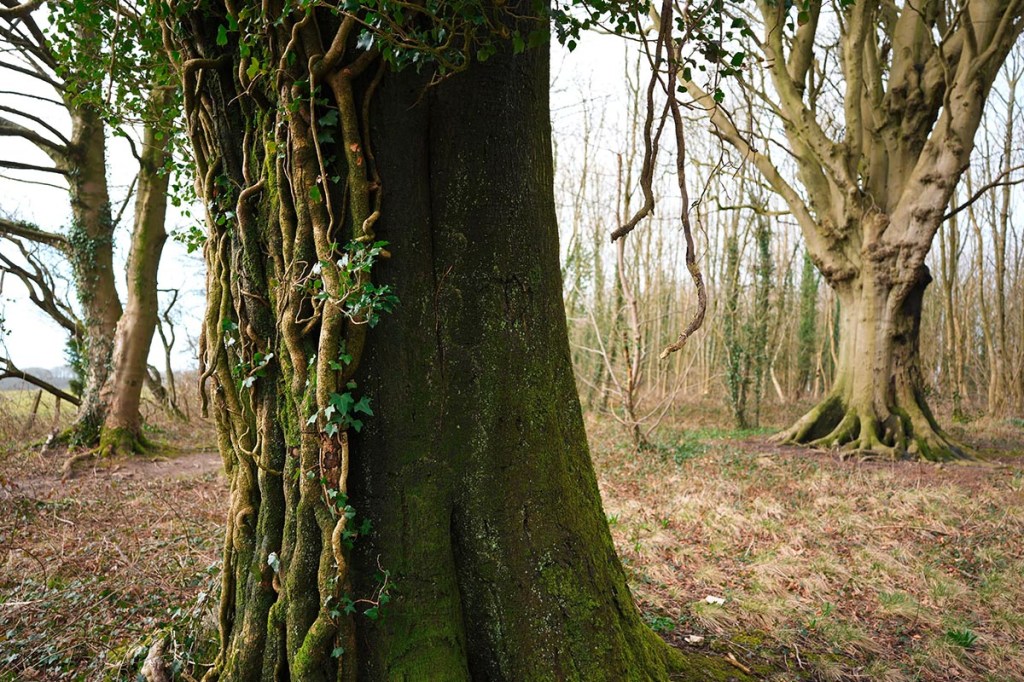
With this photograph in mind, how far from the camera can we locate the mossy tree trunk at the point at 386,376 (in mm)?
2184

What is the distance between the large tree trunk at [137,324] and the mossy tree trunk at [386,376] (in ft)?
30.3

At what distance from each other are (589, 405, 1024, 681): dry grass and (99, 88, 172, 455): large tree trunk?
7768 millimetres

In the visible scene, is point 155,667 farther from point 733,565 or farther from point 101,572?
point 733,565

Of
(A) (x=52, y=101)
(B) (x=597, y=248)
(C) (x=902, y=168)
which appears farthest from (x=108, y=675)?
(B) (x=597, y=248)

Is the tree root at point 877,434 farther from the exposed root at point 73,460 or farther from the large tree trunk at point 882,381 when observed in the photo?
the exposed root at point 73,460

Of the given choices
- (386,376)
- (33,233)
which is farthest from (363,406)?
(33,233)

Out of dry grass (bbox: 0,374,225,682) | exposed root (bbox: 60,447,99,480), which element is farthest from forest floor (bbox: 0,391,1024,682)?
exposed root (bbox: 60,447,99,480)

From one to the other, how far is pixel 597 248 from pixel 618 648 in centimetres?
1549

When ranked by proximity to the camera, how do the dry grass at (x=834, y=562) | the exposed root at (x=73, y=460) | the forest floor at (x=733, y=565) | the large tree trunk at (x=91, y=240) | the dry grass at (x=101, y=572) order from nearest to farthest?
1. the dry grass at (x=101, y=572)
2. the forest floor at (x=733, y=565)
3. the dry grass at (x=834, y=562)
4. the exposed root at (x=73, y=460)
5. the large tree trunk at (x=91, y=240)

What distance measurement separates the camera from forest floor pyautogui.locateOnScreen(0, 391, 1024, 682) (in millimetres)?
3336

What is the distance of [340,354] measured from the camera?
2.17 meters

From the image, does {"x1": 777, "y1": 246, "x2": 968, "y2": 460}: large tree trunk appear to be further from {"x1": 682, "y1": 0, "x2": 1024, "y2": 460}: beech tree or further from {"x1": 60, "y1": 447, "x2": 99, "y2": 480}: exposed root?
{"x1": 60, "y1": 447, "x2": 99, "y2": 480}: exposed root

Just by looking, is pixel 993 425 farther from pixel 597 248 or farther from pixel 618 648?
pixel 618 648

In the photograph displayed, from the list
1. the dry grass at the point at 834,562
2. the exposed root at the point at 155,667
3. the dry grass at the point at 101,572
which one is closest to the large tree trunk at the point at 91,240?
the dry grass at the point at 101,572
